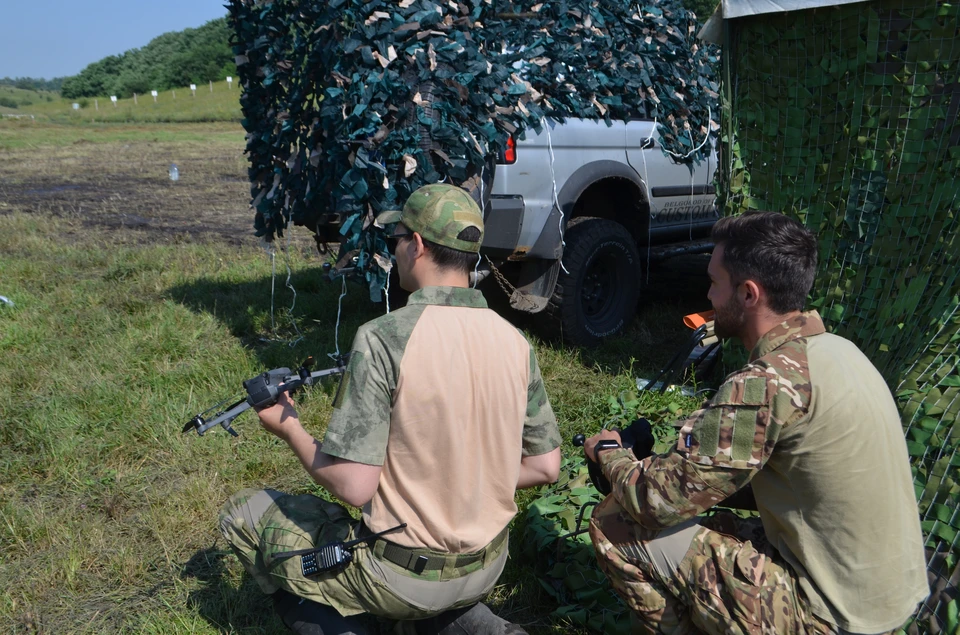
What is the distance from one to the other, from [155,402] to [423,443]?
3.00 m

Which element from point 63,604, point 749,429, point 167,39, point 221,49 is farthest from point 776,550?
point 167,39

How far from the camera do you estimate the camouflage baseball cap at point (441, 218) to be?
89.5 inches

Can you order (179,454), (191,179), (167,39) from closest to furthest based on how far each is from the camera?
(179,454) → (191,179) → (167,39)

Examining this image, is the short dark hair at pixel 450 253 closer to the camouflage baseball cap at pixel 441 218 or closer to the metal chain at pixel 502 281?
the camouflage baseball cap at pixel 441 218

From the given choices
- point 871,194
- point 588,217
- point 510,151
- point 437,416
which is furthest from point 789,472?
point 588,217

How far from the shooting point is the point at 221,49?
60.9 metres

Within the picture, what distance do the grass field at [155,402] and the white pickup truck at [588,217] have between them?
36cm

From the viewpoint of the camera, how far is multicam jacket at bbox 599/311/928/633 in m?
2.03

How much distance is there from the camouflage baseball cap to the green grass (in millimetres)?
30857

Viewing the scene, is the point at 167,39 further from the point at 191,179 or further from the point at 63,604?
the point at 63,604

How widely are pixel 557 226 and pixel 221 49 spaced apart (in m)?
62.2

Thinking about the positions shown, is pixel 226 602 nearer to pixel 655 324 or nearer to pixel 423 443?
pixel 423 443

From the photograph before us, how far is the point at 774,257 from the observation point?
2.12 metres

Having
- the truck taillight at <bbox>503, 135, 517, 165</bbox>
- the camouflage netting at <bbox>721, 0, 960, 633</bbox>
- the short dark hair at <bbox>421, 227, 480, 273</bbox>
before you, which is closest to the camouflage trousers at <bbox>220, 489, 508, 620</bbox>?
the short dark hair at <bbox>421, 227, 480, 273</bbox>
